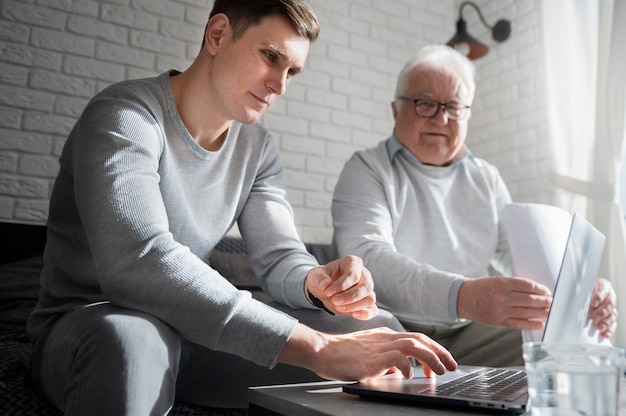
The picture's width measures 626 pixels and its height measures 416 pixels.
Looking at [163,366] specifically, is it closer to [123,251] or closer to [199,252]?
[123,251]

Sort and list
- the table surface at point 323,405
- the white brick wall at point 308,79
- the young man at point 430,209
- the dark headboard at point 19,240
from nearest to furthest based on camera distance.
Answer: the table surface at point 323,405 < the young man at point 430,209 < the dark headboard at point 19,240 < the white brick wall at point 308,79

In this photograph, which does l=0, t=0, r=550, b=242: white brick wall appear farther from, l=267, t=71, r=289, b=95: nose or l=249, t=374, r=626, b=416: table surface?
l=249, t=374, r=626, b=416: table surface

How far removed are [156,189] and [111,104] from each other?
7.9 inches

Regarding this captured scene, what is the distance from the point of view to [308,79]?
2.84 meters

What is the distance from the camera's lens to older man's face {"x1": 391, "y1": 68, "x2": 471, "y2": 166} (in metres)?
1.74

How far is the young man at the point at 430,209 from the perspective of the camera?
57.9 inches

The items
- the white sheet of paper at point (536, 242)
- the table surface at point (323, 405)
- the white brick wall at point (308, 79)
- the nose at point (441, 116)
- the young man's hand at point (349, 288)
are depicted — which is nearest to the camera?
the table surface at point (323, 405)

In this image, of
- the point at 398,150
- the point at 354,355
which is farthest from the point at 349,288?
the point at 398,150

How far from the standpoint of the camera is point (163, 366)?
756mm

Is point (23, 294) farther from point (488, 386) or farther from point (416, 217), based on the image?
point (488, 386)

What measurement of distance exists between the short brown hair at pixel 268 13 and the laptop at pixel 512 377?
2.23 feet

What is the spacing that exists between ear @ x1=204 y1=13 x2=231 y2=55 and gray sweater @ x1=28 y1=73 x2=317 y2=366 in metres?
0.12

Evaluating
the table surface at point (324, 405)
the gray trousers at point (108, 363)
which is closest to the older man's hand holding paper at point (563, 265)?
the table surface at point (324, 405)

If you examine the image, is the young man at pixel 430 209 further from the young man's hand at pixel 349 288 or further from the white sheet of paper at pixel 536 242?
the young man's hand at pixel 349 288
